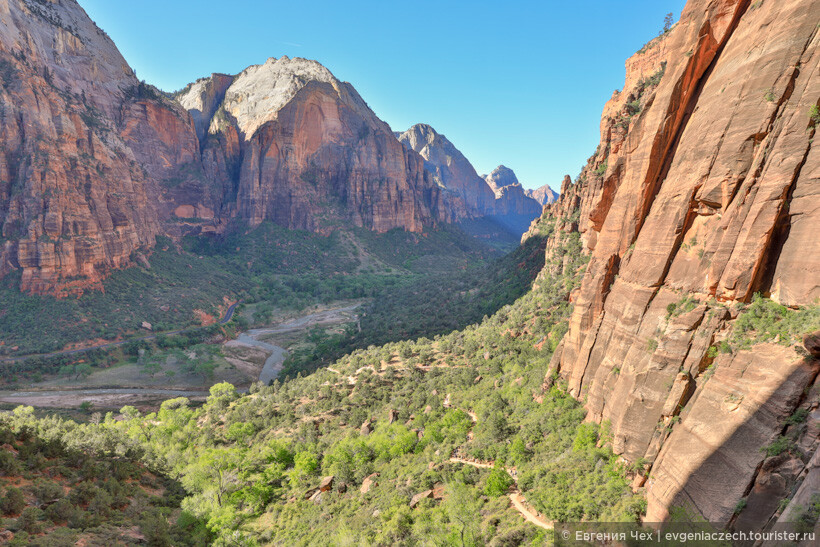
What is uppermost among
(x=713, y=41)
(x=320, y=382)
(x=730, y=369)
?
(x=713, y=41)

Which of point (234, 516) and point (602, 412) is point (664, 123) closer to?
point (602, 412)

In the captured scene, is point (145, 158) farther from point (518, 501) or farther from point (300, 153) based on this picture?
point (518, 501)

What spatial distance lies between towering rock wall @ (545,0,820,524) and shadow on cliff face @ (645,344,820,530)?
0.17 ft

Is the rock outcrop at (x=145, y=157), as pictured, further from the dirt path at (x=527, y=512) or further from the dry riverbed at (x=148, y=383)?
the dirt path at (x=527, y=512)

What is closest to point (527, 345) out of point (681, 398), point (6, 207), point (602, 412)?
point (602, 412)

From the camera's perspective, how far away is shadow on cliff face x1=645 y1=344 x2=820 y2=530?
1224 cm

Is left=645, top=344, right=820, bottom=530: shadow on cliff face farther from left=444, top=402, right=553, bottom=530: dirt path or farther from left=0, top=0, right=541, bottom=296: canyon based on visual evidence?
left=0, top=0, right=541, bottom=296: canyon

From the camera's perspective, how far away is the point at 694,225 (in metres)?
19.0

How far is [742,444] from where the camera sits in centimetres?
1338

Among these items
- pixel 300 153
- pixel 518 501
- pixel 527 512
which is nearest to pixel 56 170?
pixel 300 153

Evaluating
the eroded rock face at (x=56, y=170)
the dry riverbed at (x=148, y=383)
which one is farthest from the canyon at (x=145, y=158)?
the dry riverbed at (x=148, y=383)

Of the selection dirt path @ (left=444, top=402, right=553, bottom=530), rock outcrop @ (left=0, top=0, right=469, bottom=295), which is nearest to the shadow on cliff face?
dirt path @ (left=444, top=402, right=553, bottom=530)

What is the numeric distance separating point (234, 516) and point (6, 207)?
96.9 metres

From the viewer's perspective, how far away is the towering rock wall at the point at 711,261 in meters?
13.7
